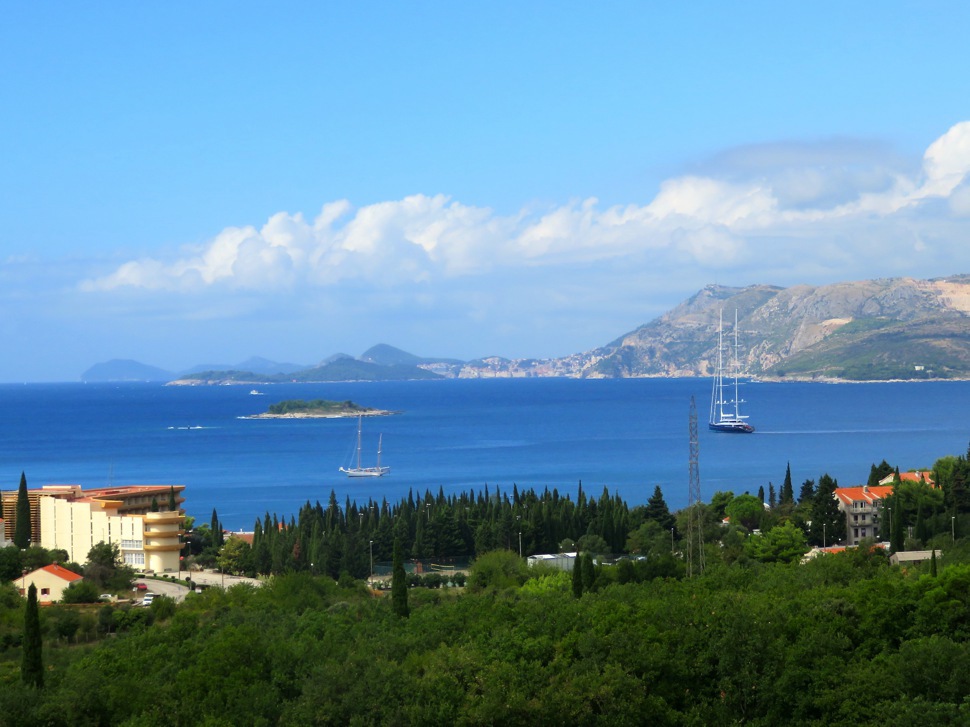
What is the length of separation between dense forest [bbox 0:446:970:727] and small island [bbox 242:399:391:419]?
132586 mm

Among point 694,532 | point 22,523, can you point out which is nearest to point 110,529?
point 22,523

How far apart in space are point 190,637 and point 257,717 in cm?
604

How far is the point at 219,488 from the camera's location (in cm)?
8481

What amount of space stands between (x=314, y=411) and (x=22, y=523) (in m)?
123

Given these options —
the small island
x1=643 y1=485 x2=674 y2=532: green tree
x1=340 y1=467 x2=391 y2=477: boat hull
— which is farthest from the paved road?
the small island

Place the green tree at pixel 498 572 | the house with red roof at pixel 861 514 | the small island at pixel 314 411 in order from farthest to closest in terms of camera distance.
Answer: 1. the small island at pixel 314 411
2. the house with red roof at pixel 861 514
3. the green tree at pixel 498 572

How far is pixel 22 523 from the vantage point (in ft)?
154

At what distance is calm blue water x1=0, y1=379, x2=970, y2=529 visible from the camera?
273 feet

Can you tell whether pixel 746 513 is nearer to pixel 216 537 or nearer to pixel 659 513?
pixel 659 513

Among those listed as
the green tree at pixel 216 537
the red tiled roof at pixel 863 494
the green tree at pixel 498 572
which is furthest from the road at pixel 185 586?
the red tiled roof at pixel 863 494

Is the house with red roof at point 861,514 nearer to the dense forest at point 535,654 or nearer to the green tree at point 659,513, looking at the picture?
the green tree at point 659,513

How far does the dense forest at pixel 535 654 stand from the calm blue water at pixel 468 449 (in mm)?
37886

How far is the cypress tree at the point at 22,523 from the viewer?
46750mm

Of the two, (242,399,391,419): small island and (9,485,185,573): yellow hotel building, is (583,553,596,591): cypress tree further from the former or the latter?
(242,399,391,419): small island
